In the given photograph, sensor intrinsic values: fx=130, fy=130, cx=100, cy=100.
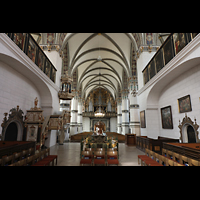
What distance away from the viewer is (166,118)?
25.9ft

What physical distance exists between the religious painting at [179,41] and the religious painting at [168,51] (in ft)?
1.09

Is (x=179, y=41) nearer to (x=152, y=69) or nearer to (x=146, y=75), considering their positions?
(x=152, y=69)

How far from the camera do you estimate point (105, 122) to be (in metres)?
27.0

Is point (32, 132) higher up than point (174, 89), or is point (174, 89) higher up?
point (174, 89)

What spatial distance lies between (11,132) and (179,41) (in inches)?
342

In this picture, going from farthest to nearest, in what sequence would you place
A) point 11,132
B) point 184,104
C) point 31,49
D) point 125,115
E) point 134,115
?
1. point 125,115
2. point 134,115
3. point 31,49
4. point 184,104
5. point 11,132

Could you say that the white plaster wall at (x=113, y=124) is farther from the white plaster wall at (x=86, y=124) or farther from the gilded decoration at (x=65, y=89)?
the gilded decoration at (x=65, y=89)

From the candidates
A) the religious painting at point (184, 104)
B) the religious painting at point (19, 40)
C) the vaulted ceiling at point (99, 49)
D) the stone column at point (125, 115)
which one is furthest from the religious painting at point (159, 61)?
the stone column at point (125, 115)

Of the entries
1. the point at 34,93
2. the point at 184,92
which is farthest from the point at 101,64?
the point at 184,92

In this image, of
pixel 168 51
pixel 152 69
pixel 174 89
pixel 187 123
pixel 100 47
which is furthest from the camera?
pixel 100 47

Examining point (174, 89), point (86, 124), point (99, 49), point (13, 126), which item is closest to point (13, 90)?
point (13, 126)

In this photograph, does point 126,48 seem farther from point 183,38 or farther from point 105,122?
point 105,122

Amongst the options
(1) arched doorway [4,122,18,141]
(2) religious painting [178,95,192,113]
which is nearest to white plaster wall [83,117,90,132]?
(1) arched doorway [4,122,18,141]
